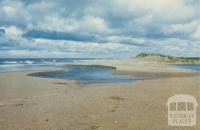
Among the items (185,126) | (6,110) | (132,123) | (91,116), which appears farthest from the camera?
(6,110)

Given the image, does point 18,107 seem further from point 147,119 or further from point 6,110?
point 147,119

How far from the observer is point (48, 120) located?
1023cm

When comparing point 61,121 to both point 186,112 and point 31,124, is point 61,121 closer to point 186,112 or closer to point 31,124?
point 31,124

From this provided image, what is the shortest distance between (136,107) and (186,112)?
2482 mm

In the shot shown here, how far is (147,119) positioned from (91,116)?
240 cm

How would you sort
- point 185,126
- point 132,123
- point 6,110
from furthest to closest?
point 6,110 < point 132,123 < point 185,126

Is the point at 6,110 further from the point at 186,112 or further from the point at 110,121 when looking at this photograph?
the point at 186,112

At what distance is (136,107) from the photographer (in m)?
12.7

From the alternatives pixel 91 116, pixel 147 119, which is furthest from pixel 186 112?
pixel 91 116

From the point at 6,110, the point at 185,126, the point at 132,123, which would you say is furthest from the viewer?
the point at 6,110

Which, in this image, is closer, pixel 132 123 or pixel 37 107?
pixel 132 123

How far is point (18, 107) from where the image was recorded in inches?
Answer: 511

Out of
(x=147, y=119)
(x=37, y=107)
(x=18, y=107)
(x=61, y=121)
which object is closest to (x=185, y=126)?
(x=147, y=119)

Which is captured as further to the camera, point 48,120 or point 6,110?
point 6,110
